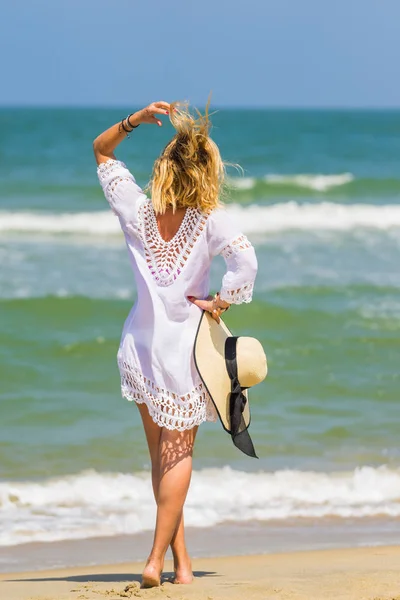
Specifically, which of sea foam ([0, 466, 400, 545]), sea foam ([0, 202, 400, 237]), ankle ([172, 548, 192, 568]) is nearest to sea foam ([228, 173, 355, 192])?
sea foam ([0, 202, 400, 237])

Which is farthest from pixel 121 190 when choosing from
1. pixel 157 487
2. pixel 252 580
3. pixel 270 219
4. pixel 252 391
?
pixel 270 219

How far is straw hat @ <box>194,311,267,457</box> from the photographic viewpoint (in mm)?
3584

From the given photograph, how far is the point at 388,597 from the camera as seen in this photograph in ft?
11.6

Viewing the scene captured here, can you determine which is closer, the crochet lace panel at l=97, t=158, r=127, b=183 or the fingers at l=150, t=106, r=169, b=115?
the fingers at l=150, t=106, r=169, b=115

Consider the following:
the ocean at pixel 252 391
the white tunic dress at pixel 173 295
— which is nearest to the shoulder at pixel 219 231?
the white tunic dress at pixel 173 295

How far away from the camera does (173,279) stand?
11.9 feet

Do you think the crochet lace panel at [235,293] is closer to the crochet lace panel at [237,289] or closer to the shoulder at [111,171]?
the crochet lace panel at [237,289]

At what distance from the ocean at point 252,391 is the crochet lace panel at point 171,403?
1297mm

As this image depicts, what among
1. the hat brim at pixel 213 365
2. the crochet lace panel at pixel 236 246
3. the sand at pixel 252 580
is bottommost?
the sand at pixel 252 580

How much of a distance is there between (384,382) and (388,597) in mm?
4183

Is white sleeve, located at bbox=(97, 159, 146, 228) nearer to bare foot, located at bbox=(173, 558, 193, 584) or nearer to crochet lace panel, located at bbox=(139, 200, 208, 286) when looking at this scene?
crochet lace panel, located at bbox=(139, 200, 208, 286)

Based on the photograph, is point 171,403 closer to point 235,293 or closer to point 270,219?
point 235,293

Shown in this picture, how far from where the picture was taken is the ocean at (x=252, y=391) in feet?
17.2

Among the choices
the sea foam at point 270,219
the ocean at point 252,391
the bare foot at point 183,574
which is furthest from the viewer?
the sea foam at point 270,219
